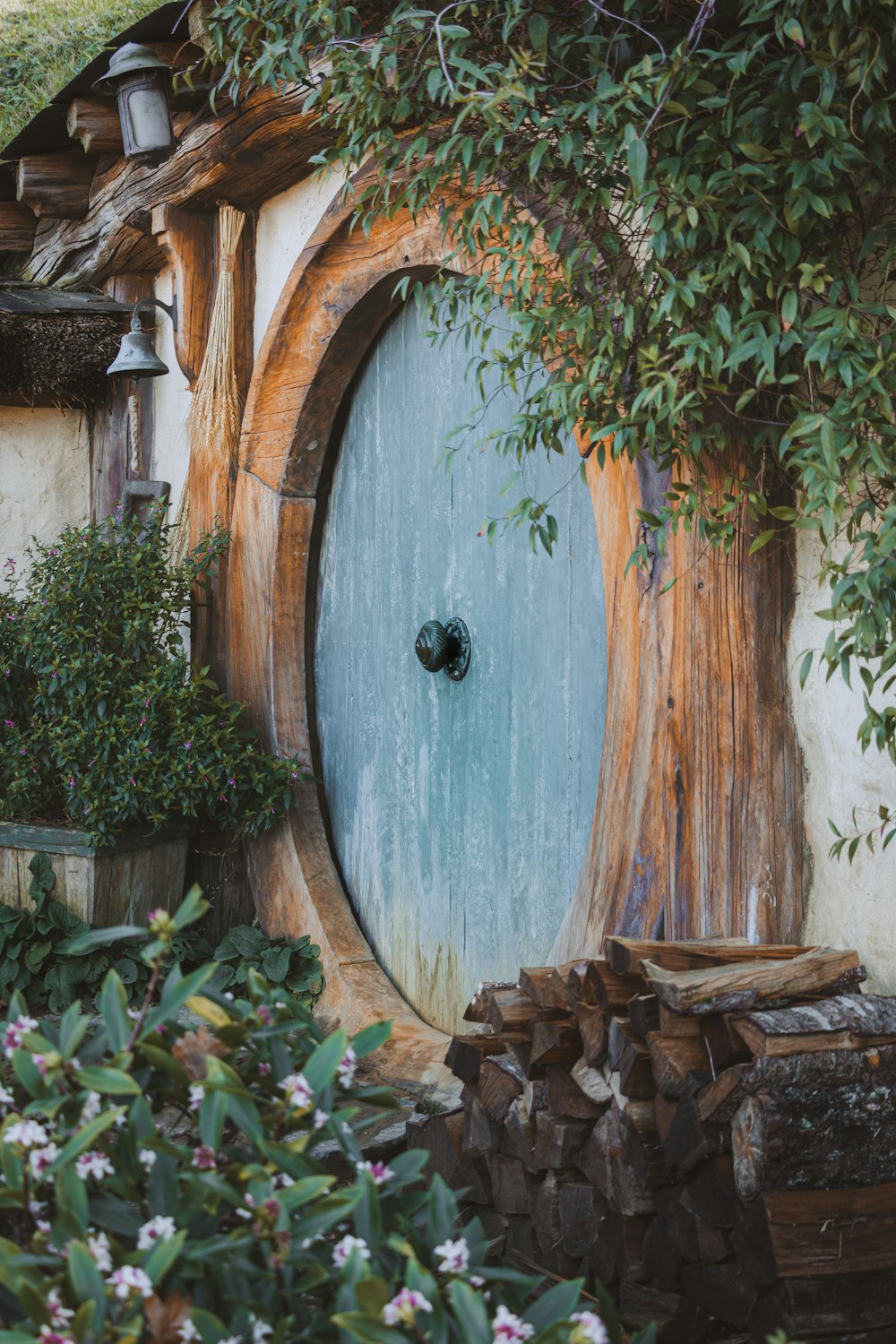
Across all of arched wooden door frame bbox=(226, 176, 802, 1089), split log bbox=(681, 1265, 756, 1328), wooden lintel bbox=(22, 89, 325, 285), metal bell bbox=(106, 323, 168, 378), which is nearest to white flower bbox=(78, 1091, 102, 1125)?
split log bbox=(681, 1265, 756, 1328)

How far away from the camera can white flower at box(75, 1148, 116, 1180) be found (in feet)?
4.46

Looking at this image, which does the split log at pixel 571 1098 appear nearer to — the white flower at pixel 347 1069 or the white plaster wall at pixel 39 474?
the white flower at pixel 347 1069

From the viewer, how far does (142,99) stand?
4.27 meters

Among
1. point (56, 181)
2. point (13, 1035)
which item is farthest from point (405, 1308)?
point (56, 181)

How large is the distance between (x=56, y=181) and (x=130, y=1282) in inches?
190

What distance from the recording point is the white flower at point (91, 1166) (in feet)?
4.46

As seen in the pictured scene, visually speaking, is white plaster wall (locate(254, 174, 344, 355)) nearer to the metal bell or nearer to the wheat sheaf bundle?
the wheat sheaf bundle

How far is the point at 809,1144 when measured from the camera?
2014 mm

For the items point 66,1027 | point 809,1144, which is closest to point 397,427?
point 809,1144

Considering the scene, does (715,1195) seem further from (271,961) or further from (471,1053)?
(271,961)

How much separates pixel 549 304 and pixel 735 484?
0.49 m

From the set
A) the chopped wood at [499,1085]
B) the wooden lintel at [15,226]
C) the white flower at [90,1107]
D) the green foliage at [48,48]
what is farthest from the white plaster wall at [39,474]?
the white flower at [90,1107]

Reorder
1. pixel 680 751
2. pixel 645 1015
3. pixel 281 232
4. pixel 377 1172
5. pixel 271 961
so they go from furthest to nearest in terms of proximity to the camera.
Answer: pixel 281 232, pixel 271 961, pixel 680 751, pixel 645 1015, pixel 377 1172

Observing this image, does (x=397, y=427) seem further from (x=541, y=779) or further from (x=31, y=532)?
(x=31, y=532)
